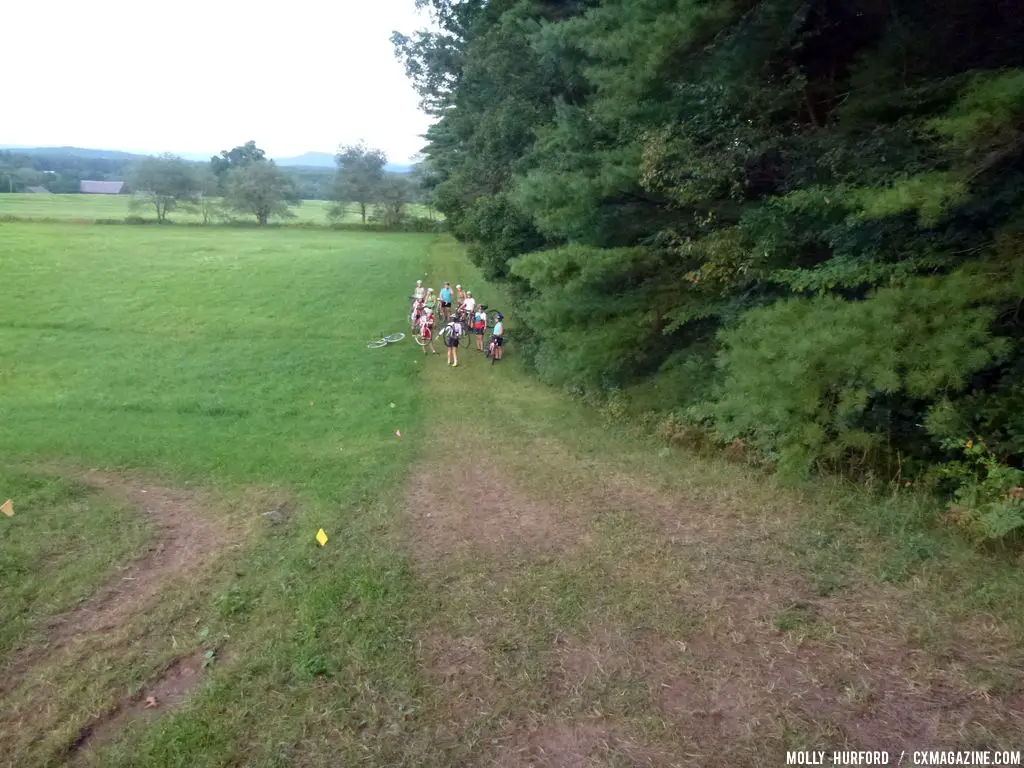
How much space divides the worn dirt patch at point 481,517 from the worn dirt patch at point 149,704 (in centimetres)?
271

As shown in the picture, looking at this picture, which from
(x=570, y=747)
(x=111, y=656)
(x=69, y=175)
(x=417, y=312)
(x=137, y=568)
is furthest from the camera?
(x=69, y=175)

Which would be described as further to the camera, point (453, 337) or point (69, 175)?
point (69, 175)

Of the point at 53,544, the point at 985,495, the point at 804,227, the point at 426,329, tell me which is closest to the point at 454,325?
the point at 426,329

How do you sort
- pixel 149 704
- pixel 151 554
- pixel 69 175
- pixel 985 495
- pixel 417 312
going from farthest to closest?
pixel 69 175 → pixel 417 312 → pixel 151 554 → pixel 985 495 → pixel 149 704

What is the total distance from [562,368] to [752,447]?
4.89 meters

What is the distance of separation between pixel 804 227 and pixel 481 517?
235 inches

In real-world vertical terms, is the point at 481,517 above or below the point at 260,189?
below

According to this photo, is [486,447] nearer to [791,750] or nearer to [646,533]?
[646,533]

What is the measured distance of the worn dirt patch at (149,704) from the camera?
5.17m

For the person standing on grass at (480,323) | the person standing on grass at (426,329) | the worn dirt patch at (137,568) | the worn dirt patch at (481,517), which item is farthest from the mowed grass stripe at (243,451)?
the person standing on grass at (480,323)

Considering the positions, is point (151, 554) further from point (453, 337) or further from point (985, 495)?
point (453, 337)

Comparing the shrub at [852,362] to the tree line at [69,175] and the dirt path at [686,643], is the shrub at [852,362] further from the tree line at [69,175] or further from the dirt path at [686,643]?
the tree line at [69,175]

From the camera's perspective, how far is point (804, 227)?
30.1ft

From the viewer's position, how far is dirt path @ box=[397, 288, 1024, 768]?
4.76m
